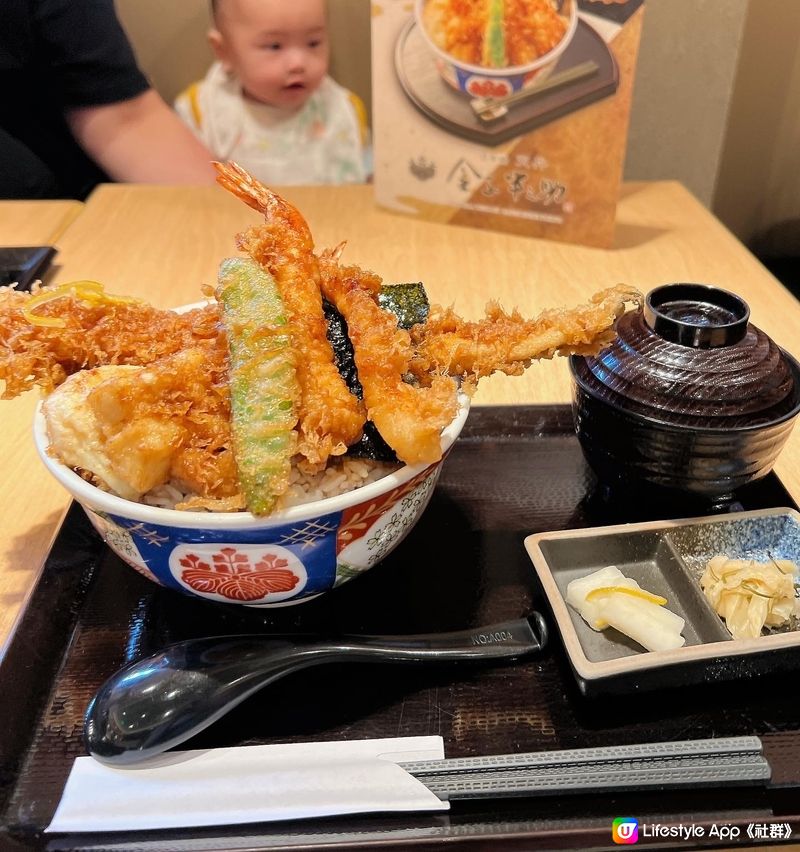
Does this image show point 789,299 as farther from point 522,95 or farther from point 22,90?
point 22,90

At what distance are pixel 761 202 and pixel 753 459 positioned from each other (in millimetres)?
2617

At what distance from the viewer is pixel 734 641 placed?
0.85 metres

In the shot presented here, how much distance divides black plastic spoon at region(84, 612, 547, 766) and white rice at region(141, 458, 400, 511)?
0.18 m

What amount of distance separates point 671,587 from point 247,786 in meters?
0.63

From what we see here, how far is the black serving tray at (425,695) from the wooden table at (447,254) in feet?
1.40

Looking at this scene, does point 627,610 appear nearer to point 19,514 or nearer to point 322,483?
point 322,483

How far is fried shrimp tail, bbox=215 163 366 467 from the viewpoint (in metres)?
0.87

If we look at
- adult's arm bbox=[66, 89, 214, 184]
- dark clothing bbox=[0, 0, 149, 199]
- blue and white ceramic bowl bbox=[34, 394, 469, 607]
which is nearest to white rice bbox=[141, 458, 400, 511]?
blue and white ceramic bowl bbox=[34, 394, 469, 607]

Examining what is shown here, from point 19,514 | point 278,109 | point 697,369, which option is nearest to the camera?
point 697,369

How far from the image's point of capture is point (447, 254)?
2.11 meters

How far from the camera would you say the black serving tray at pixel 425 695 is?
2.44 feet

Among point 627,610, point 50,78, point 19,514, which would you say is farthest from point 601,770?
point 50,78

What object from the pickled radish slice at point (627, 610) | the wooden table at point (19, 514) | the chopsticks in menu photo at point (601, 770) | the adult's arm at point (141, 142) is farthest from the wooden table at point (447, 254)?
the chopsticks in menu photo at point (601, 770)

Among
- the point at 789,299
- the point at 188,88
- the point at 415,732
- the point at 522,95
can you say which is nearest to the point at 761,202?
the point at 789,299
